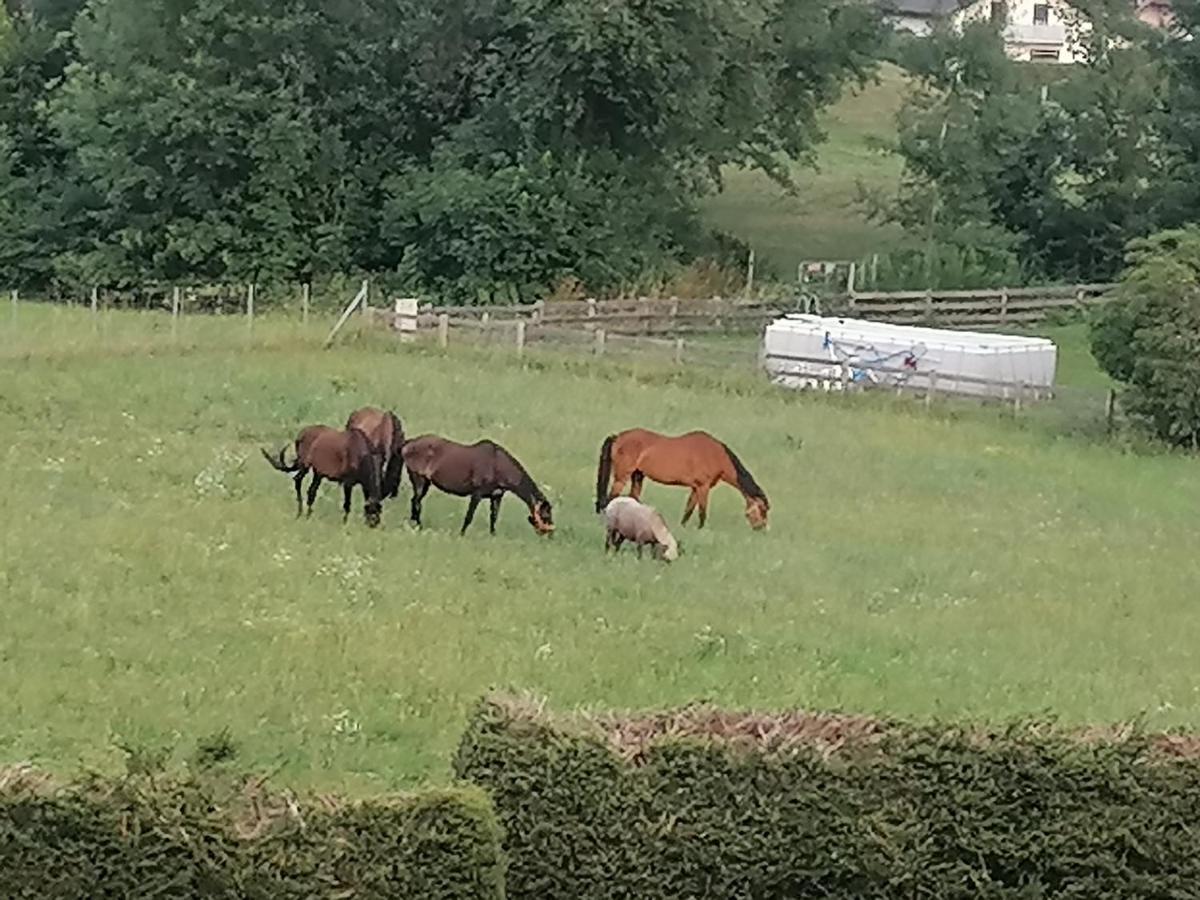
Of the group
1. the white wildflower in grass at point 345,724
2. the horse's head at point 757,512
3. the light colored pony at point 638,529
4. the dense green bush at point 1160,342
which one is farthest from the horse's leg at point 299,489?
the dense green bush at point 1160,342

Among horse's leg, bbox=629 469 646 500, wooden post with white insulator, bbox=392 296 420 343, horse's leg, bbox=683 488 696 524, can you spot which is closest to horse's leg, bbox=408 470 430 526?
horse's leg, bbox=629 469 646 500

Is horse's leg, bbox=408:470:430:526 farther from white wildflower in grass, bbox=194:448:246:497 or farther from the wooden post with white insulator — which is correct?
the wooden post with white insulator

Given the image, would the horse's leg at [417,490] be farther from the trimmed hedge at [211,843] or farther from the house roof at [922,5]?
the house roof at [922,5]

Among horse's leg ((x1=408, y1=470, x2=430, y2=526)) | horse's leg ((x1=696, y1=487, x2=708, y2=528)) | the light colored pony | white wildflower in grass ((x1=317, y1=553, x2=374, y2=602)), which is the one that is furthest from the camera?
horse's leg ((x1=696, y1=487, x2=708, y2=528))

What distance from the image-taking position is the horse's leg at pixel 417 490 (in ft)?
62.2

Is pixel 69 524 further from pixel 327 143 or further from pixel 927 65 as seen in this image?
pixel 927 65

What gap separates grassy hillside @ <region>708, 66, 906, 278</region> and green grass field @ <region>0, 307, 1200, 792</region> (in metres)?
26.6

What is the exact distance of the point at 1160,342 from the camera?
3161cm

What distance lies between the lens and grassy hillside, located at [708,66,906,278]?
56.8 meters

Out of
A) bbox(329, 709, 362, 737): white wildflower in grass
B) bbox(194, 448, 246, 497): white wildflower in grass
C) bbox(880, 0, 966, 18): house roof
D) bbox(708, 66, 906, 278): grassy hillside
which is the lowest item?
bbox(329, 709, 362, 737): white wildflower in grass

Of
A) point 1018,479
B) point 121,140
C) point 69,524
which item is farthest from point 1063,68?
point 69,524

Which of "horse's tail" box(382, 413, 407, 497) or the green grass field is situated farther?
"horse's tail" box(382, 413, 407, 497)

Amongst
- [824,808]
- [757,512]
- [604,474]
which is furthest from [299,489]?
[824,808]

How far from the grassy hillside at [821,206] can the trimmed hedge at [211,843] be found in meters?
45.2
